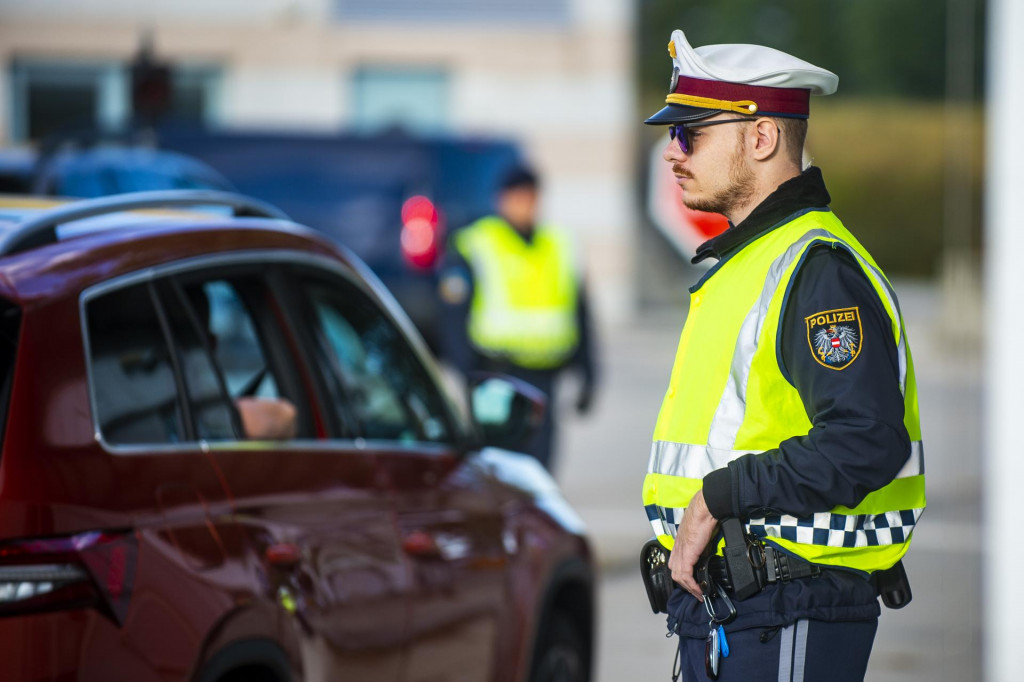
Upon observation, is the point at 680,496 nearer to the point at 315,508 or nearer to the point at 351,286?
the point at 315,508

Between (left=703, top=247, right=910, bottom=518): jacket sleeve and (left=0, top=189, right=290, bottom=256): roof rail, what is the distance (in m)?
1.47

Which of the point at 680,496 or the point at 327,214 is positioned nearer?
the point at 680,496

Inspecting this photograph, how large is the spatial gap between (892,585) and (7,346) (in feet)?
5.56

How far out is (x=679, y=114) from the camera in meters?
2.88

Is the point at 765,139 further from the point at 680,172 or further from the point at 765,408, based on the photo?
the point at 765,408

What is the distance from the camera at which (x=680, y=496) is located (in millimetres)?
2807

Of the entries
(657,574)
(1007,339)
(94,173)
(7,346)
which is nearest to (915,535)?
(1007,339)

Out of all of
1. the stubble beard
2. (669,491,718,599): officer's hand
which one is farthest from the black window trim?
the stubble beard

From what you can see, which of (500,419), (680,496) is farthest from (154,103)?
(680,496)

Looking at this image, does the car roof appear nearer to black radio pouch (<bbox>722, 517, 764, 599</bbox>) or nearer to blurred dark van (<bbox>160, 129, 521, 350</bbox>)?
black radio pouch (<bbox>722, 517, 764, 599</bbox>)

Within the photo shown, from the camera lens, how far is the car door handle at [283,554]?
3.24 m

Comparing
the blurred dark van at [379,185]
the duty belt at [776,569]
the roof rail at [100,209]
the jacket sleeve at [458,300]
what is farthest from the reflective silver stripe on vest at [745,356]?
the blurred dark van at [379,185]

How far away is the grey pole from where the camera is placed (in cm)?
540

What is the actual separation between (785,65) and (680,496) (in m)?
0.79
